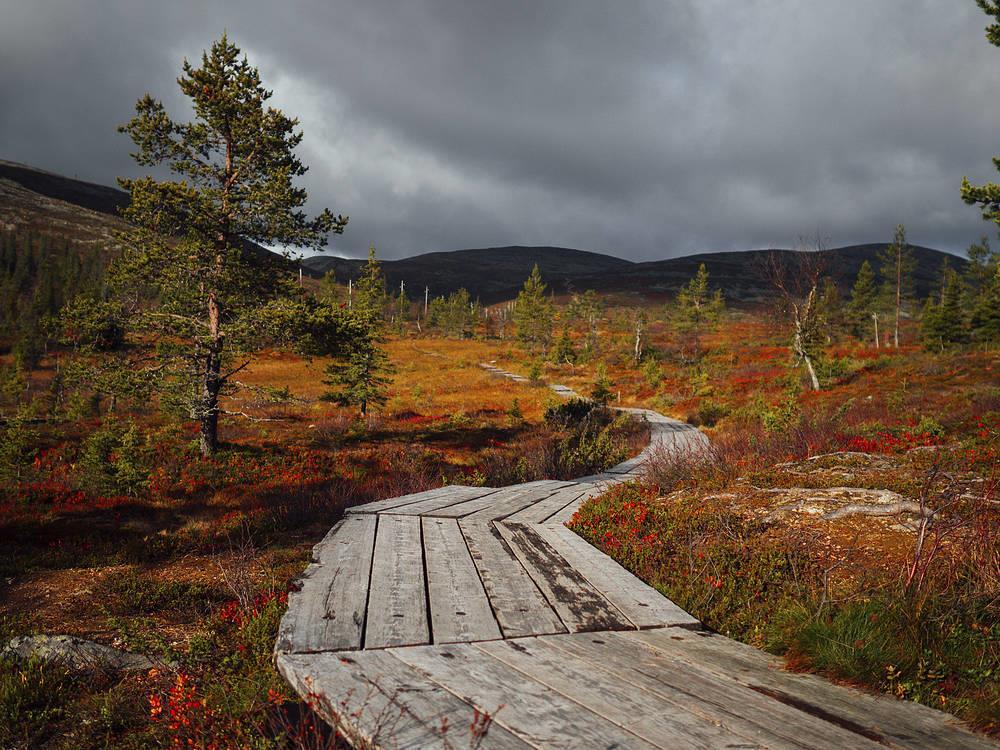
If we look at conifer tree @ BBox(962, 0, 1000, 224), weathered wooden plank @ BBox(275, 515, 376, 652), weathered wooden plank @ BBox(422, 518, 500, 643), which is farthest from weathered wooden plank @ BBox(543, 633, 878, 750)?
conifer tree @ BBox(962, 0, 1000, 224)

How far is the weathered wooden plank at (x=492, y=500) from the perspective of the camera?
18.7 feet

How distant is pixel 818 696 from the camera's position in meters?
2.49

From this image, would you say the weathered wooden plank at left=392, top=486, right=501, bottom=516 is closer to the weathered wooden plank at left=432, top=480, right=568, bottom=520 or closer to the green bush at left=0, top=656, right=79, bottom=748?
the weathered wooden plank at left=432, top=480, right=568, bottom=520

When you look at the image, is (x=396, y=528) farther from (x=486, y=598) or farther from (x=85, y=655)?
(x=85, y=655)

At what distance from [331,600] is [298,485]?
967 cm

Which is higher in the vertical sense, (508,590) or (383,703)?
(383,703)

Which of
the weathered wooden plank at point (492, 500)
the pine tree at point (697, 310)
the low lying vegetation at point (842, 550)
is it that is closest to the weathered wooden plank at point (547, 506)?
the weathered wooden plank at point (492, 500)

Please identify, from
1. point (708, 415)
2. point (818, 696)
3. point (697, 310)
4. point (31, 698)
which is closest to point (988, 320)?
point (697, 310)

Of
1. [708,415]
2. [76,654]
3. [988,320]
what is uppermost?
[988,320]

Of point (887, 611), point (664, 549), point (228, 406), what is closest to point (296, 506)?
point (664, 549)

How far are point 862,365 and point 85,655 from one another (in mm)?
32710

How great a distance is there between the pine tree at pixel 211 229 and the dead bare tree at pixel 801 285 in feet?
69.5

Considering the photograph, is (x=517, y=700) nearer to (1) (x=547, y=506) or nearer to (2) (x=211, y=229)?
(1) (x=547, y=506)

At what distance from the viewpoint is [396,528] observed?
16.4ft
